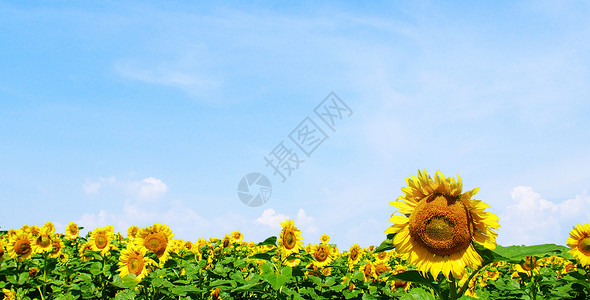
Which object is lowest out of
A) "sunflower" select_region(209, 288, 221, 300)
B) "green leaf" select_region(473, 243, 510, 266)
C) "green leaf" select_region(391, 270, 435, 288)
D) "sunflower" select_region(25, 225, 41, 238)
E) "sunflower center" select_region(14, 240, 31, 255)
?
"green leaf" select_region(391, 270, 435, 288)

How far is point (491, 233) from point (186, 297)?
4.29m

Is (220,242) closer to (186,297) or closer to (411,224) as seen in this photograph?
(186,297)

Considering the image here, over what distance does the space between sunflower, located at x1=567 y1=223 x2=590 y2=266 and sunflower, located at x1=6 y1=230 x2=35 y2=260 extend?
9562 millimetres

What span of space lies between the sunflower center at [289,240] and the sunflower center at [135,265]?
2098mm

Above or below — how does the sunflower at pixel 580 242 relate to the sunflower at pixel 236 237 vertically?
below

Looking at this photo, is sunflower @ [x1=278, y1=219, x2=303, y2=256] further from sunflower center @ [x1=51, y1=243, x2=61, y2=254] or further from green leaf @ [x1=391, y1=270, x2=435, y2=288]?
sunflower center @ [x1=51, y1=243, x2=61, y2=254]

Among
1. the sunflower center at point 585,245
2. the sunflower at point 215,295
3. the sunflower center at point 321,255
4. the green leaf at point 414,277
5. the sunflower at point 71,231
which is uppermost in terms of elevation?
the sunflower at point 71,231

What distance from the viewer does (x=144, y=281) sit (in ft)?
18.8

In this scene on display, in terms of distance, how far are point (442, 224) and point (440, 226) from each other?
Result: 0.08ft

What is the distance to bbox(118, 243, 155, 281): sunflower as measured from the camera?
20.5 ft

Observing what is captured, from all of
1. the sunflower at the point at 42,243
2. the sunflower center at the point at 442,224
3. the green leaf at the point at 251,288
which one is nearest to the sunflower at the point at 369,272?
the green leaf at the point at 251,288

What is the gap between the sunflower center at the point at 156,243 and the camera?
6.34 meters

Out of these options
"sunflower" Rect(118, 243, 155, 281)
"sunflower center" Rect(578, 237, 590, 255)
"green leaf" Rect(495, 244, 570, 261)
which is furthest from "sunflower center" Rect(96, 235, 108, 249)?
"sunflower center" Rect(578, 237, 590, 255)

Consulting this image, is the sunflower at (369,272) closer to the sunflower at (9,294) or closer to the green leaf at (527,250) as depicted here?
the green leaf at (527,250)
